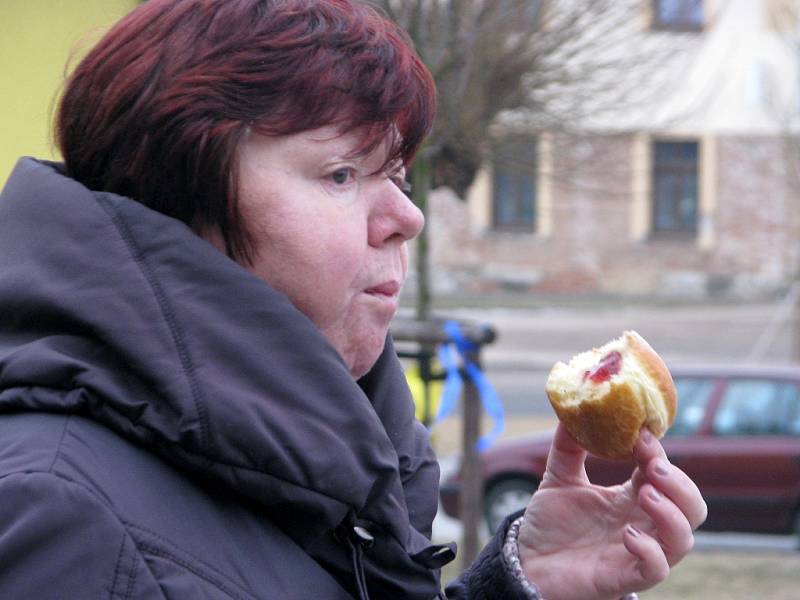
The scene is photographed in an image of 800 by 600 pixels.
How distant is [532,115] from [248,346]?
426 cm

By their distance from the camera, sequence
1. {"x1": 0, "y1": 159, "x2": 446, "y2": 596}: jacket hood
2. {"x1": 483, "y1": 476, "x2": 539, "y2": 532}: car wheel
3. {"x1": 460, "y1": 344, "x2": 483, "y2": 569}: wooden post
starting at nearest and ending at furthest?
1. {"x1": 0, "y1": 159, "x2": 446, "y2": 596}: jacket hood
2. {"x1": 460, "y1": 344, "x2": 483, "y2": 569}: wooden post
3. {"x1": 483, "y1": 476, "x2": 539, "y2": 532}: car wheel

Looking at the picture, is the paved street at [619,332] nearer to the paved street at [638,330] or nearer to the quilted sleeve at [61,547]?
the paved street at [638,330]

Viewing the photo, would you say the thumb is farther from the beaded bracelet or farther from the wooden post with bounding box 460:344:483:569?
the wooden post with bounding box 460:344:483:569

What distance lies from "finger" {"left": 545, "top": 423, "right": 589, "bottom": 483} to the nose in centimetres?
47

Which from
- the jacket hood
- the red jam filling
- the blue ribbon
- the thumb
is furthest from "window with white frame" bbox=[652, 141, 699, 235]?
the jacket hood

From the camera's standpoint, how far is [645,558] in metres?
1.58

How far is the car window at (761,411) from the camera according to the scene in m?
8.36

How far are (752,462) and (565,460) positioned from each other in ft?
22.5

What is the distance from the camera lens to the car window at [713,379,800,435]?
836 centimetres

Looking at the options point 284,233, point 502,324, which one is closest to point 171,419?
point 284,233

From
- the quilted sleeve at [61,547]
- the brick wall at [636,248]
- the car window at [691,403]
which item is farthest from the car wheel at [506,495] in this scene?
the brick wall at [636,248]

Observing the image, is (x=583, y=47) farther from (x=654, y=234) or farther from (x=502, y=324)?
(x=654, y=234)

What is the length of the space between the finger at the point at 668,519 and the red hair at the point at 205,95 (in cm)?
59

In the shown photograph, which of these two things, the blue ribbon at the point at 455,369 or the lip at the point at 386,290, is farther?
the blue ribbon at the point at 455,369
